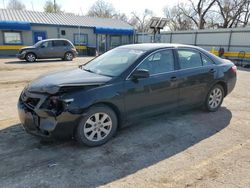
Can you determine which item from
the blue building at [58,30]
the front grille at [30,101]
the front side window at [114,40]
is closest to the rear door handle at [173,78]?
the front grille at [30,101]

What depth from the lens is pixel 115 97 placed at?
3922mm

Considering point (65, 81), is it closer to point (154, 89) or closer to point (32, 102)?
point (32, 102)

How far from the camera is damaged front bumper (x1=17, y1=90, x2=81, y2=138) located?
3498 millimetres

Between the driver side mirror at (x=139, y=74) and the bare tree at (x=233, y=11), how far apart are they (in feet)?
123

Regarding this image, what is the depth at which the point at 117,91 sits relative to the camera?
3939 mm

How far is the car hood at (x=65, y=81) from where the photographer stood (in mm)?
3641

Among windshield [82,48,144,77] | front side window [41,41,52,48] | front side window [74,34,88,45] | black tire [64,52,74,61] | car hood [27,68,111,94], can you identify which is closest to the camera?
car hood [27,68,111,94]

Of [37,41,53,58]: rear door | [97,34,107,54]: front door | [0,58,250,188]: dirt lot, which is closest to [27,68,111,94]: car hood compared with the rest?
[0,58,250,188]: dirt lot

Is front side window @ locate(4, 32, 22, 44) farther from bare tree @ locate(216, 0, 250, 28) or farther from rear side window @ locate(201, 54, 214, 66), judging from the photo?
bare tree @ locate(216, 0, 250, 28)

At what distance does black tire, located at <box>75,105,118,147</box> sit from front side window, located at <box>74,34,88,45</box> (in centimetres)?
2315

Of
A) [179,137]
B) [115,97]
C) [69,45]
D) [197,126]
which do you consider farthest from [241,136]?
[69,45]

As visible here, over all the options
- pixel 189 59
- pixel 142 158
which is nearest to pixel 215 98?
pixel 189 59

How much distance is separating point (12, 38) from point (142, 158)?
890 inches

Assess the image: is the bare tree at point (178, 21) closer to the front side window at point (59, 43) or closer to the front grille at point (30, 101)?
the front side window at point (59, 43)
